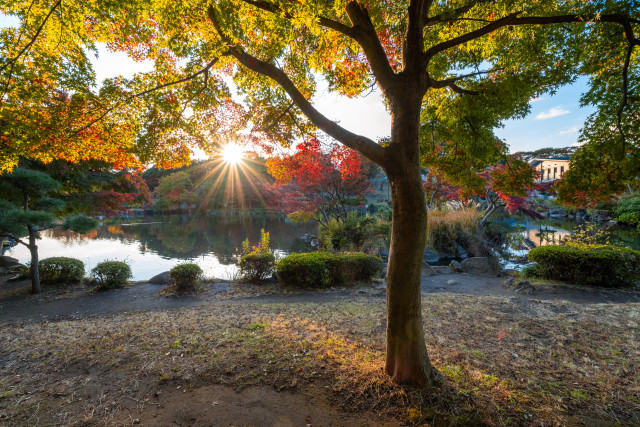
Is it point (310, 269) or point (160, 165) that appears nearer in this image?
point (160, 165)

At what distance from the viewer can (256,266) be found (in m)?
7.04

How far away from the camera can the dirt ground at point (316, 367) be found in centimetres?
212

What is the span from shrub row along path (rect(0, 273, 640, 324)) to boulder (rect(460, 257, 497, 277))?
0.95 metres

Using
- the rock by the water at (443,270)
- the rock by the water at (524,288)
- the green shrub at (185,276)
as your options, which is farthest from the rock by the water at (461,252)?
the green shrub at (185,276)

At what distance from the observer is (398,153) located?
224 centimetres

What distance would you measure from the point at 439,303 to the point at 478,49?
13.6 ft

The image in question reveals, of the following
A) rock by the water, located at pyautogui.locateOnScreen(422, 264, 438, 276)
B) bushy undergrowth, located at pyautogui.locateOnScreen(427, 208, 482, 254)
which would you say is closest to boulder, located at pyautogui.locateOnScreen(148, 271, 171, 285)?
rock by the water, located at pyautogui.locateOnScreen(422, 264, 438, 276)

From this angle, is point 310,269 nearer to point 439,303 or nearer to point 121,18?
point 439,303

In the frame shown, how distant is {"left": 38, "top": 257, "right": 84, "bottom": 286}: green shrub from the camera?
702 cm

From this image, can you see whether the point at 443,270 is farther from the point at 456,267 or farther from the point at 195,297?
the point at 195,297

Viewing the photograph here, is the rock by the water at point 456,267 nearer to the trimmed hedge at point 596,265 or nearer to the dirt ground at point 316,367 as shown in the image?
the trimmed hedge at point 596,265

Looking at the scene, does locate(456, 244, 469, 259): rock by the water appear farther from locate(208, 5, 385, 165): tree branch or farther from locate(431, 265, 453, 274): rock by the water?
locate(208, 5, 385, 165): tree branch

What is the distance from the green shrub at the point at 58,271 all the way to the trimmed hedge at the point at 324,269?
550 cm

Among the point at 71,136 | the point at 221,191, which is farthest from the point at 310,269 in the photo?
the point at 221,191
